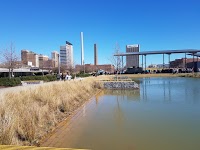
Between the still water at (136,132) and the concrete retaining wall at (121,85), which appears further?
the concrete retaining wall at (121,85)

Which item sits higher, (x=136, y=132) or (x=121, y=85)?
(x=121, y=85)

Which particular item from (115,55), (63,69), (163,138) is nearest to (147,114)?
(163,138)

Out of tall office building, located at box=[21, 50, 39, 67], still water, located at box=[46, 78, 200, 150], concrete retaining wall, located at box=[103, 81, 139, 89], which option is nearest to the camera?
still water, located at box=[46, 78, 200, 150]

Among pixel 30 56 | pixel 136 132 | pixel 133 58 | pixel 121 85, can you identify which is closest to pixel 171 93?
pixel 121 85

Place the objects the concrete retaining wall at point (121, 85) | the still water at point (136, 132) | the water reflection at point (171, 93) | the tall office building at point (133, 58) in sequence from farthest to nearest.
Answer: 1. the tall office building at point (133, 58)
2. the concrete retaining wall at point (121, 85)
3. the water reflection at point (171, 93)
4. the still water at point (136, 132)

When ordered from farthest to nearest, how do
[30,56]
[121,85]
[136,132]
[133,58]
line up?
[30,56]
[133,58]
[121,85]
[136,132]

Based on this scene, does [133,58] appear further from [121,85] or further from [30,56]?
[121,85]

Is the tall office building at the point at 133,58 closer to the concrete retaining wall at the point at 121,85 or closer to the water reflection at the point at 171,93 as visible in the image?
the water reflection at the point at 171,93

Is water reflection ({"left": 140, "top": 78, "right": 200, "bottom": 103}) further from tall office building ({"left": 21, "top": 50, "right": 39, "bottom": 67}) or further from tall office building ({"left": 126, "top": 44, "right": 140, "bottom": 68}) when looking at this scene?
tall office building ({"left": 21, "top": 50, "right": 39, "bottom": 67})

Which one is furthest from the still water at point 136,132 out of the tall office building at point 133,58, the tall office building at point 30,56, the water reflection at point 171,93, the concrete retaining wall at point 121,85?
the tall office building at point 30,56

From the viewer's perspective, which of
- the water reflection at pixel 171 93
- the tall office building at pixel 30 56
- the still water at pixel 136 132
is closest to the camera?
the still water at pixel 136 132

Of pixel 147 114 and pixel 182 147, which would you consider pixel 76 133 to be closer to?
pixel 182 147

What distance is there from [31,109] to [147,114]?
5821mm

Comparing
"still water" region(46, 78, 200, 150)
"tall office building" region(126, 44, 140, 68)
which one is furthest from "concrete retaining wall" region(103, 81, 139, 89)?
"tall office building" region(126, 44, 140, 68)
